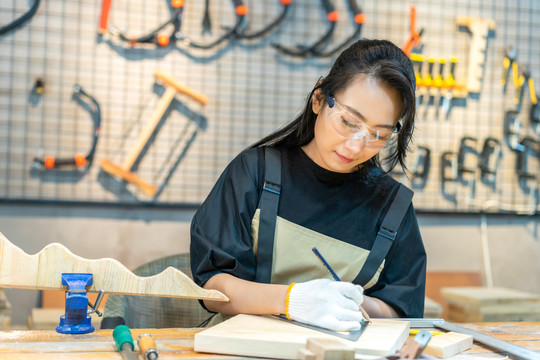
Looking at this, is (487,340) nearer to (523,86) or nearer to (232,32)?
(232,32)

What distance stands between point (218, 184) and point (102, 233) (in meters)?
1.56

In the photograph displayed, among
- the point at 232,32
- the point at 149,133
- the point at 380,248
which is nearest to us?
the point at 380,248

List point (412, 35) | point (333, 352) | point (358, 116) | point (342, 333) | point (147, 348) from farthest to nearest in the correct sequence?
1. point (412, 35)
2. point (358, 116)
3. point (342, 333)
4. point (147, 348)
5. point (333, 352)

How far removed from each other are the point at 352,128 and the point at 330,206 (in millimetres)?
257

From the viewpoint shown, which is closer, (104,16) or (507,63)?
(104,16)

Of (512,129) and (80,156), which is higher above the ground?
(512,129)

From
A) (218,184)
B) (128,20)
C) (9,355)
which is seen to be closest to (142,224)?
(128,20)

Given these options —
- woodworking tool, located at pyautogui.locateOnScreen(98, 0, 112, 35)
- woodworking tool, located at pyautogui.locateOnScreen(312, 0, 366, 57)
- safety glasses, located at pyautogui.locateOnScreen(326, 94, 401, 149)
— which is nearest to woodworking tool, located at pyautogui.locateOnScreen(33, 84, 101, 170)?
woodworking tool, located at pyautogui.locateOnScreen(98, 0, 112, 35)

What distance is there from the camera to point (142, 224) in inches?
121

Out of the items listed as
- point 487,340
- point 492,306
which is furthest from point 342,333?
point 492,306

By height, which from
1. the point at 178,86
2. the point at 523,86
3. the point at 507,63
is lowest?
the point at 178,86

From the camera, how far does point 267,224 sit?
1.57m

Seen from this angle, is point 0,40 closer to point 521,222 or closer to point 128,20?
point 128,20

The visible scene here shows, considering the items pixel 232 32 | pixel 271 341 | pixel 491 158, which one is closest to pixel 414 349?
pixel 271 341
